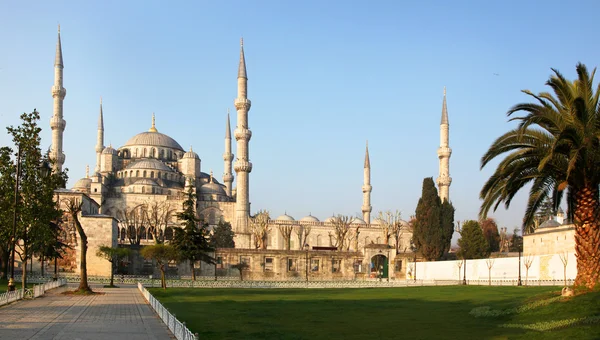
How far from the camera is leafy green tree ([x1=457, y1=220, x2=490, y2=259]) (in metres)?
59.2

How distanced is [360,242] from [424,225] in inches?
1047

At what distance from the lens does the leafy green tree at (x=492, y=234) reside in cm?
8094

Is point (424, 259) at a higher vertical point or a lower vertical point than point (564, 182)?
lower

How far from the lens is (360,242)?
8019cm

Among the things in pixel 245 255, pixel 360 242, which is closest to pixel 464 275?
pixel 245 255

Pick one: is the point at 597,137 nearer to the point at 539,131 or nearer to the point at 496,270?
the point at 539,131

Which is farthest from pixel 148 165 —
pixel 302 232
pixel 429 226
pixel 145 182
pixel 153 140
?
pixel 429 226

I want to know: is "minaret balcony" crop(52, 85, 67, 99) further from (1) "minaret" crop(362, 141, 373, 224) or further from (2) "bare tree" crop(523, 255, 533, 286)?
(2) "bare tree" crop(523, 255, 533, 286)

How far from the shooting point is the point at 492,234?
3253 inches

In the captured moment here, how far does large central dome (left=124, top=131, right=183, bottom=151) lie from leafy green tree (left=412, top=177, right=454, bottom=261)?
44.8 m

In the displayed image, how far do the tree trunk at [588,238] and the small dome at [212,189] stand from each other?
Answer: 6607 centimetres

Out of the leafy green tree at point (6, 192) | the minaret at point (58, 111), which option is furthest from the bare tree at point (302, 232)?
the leafy green tree at point (6, 192)

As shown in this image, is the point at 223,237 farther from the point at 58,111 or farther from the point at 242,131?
the point at 58,111

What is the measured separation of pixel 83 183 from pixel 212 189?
1578 cm
